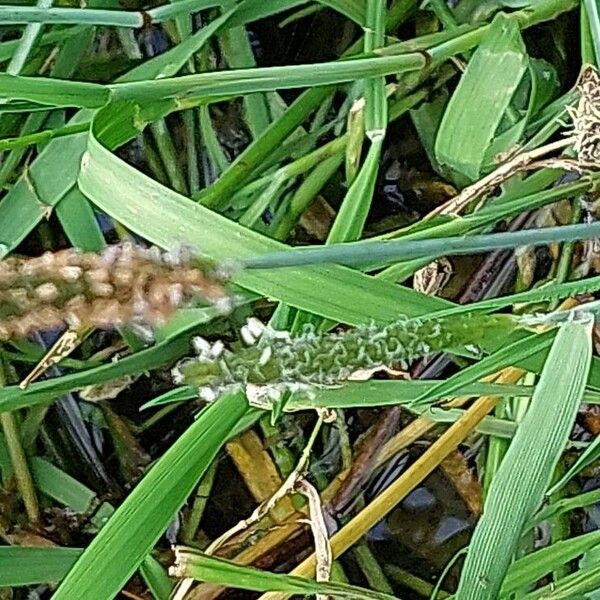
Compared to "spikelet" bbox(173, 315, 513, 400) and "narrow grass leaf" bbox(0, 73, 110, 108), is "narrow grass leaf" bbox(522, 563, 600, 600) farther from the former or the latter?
"narrow grass leaf" bbox(0, 73, 110, 108)

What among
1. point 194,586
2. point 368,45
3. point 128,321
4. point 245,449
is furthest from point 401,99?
point 128,321

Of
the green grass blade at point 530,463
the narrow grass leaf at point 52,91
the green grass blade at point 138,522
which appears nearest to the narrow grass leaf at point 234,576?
the green grass blade at point 138,522

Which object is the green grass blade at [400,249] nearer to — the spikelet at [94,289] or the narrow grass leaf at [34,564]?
the spikelet at [94,289]

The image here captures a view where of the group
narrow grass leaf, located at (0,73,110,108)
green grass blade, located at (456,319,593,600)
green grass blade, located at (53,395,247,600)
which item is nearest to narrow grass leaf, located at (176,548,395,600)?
green grass blade, located at (53,395,247,600)

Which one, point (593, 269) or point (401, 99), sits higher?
point (401, 99)

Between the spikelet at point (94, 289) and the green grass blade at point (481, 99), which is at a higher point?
the spikelet at point (94, 289)

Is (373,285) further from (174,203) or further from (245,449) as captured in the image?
(245,449)

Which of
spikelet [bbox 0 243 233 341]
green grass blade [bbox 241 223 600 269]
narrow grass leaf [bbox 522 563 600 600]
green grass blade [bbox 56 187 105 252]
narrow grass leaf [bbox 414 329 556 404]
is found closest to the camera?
spikelet [bbox 0 243 233 341]
